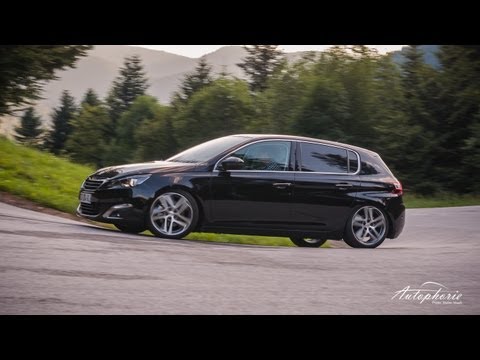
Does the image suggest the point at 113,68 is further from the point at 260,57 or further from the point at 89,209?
the point at 260,57

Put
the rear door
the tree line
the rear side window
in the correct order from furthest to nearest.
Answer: the rear side window → the rear door → the tree line

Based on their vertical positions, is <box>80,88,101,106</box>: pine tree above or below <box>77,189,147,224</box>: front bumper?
above

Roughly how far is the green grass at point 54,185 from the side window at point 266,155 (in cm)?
81

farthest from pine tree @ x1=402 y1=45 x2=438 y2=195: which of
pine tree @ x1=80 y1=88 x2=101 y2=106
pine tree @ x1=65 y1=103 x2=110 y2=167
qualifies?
pine tree @ x1=65 y1=103 x2=110 y2=167

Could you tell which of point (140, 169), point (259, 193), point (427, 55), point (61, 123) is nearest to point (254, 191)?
point (259, 193)

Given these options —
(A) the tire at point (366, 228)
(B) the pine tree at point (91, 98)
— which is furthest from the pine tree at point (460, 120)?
(B) the pine tree at point (91, 98)

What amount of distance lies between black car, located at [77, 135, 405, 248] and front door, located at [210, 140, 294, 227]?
0.03ft

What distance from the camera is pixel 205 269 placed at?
659cm

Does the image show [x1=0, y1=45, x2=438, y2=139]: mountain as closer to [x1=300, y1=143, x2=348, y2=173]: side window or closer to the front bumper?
the front bumper

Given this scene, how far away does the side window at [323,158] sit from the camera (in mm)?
8305

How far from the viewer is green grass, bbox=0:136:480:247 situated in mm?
8062

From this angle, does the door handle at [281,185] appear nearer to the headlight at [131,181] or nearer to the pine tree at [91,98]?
the headlight at [131,181]
